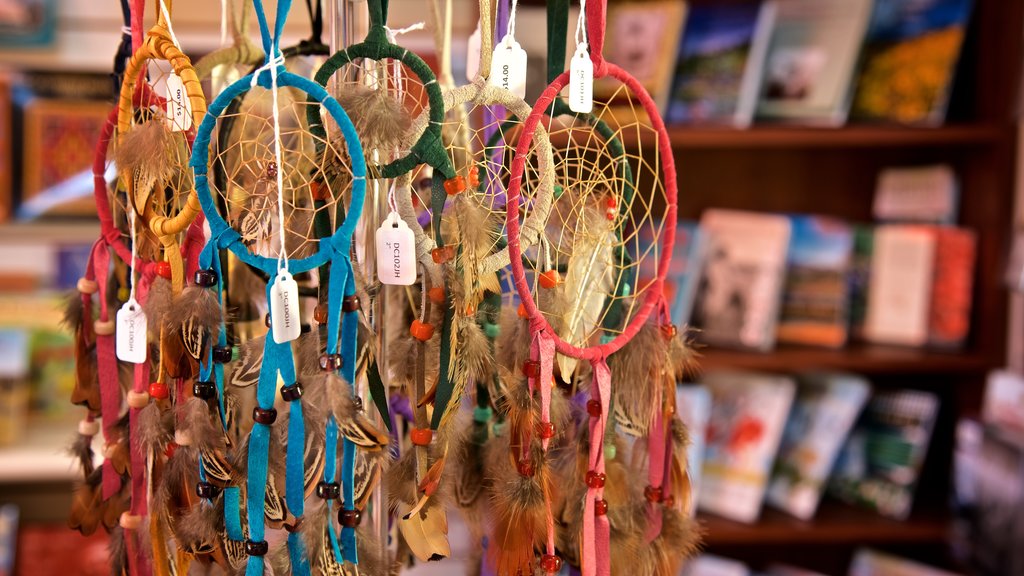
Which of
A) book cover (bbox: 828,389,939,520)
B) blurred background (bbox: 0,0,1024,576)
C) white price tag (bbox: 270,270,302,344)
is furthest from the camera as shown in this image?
book cover (bbox: 828,389,939,520)

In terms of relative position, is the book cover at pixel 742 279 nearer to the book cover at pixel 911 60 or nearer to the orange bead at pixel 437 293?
the book cover at pixel 911 60

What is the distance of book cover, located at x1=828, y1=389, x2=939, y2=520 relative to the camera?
5.73 ft

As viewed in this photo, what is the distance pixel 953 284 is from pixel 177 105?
5.31 ft

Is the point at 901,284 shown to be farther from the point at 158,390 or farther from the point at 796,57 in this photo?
the point at 158,390

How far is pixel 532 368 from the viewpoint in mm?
627

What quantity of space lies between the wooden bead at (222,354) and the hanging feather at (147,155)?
130 millimetres

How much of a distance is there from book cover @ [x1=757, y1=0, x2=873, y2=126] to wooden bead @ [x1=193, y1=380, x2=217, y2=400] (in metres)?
1.43

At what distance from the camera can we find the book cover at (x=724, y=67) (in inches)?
66.1

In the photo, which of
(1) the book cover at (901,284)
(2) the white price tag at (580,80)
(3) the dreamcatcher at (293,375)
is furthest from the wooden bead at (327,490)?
(1) the book cover at (901,284)

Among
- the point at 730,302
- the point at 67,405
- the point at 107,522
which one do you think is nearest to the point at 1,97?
the point at 67,405

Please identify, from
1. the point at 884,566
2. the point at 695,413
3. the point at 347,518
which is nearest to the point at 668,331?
the point at 347,518

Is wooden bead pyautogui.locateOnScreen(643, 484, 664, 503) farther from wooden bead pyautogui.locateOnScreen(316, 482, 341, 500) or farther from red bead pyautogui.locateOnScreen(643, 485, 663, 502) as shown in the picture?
wooden bead pyautogui.locateOnScreen(316, 482, 341, 500)

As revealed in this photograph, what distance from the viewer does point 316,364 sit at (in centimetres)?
59

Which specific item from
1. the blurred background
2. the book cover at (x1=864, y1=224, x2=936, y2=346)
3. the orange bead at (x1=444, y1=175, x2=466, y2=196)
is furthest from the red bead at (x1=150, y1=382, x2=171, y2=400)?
the book cover at (x1=864, y1=224, x2=936, y2=346)
